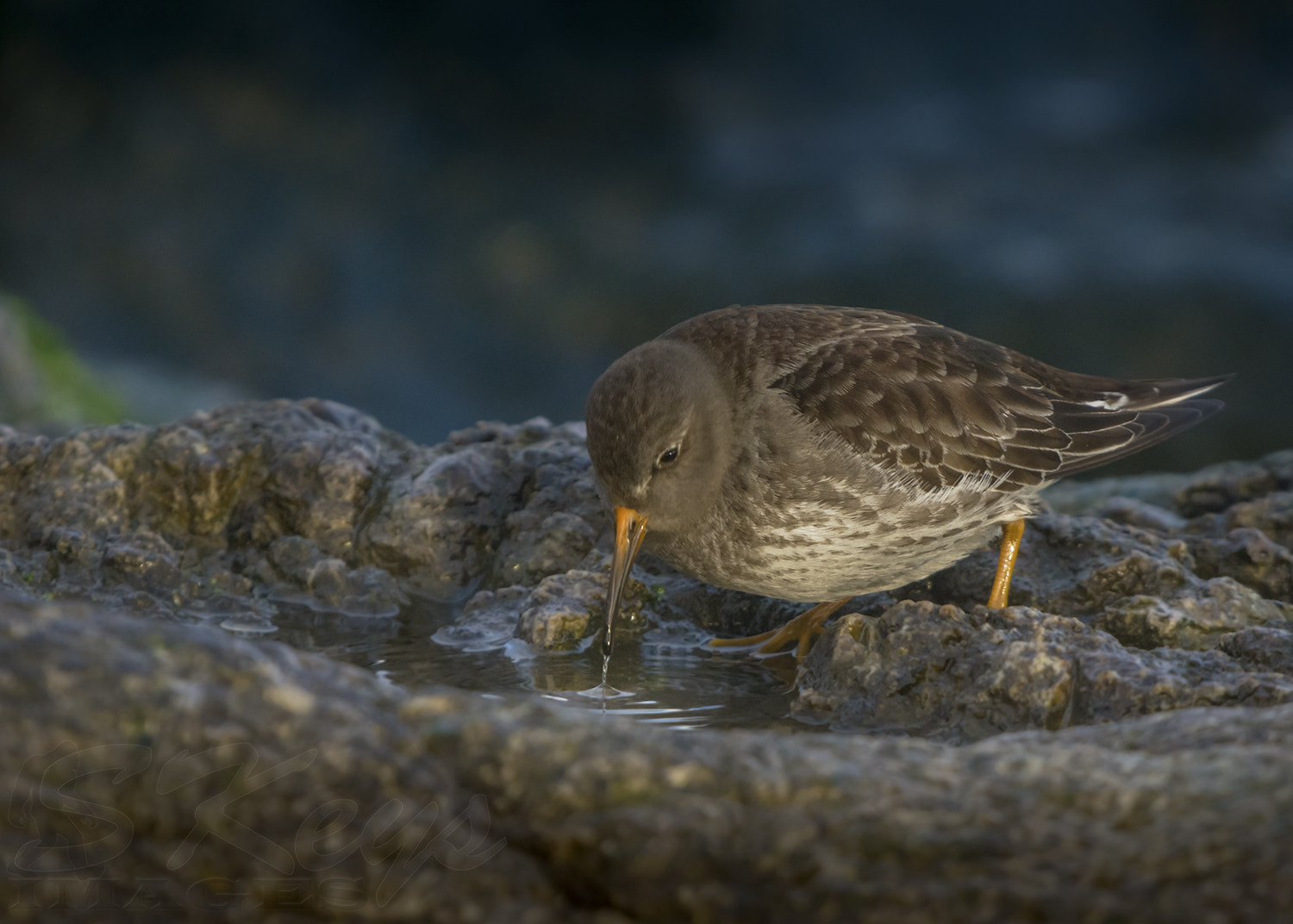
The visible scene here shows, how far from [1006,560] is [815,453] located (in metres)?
1.03

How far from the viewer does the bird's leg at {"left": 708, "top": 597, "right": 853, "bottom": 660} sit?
4.95 m

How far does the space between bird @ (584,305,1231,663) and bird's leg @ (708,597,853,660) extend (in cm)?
1

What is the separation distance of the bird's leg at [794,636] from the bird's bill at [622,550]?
1.90 ft

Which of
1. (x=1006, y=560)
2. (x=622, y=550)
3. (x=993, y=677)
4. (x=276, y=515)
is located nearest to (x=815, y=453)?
(x=622, y=550)

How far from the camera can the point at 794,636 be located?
507cm

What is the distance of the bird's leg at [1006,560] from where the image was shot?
4969 mm

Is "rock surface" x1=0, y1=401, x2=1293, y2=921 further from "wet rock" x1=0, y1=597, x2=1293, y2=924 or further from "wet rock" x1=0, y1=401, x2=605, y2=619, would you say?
"wet rock" x1=0, y1=401, x2=605, y2=619

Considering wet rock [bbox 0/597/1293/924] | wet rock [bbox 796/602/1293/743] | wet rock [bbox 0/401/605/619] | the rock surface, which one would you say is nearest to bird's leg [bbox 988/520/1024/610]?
wet rock [bbox 796/602/1293/743]

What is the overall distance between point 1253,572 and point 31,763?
4.86 m

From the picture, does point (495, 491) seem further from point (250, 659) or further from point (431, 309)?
point (431, 309)

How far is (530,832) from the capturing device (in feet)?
7.32

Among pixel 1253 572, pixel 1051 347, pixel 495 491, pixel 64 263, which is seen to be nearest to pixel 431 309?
pixel 64 263

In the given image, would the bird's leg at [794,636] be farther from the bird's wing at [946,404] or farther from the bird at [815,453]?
the bird's wing at [946,404]

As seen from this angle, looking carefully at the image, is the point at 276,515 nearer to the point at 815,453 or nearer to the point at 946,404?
the point at 815,453
